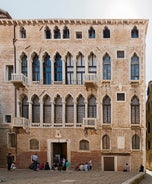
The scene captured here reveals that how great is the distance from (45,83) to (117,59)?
646 cm

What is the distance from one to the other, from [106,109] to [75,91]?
3014 mm

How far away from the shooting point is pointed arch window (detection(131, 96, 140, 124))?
32031mm

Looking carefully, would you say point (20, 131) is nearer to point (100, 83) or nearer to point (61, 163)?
point (61, 163)

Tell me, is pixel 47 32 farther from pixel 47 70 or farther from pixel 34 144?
pixel 34 144

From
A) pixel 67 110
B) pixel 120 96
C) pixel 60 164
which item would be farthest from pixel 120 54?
pixel 60 164

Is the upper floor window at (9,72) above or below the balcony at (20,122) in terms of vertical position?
above

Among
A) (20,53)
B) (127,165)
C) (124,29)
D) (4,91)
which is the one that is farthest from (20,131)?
(124,29)

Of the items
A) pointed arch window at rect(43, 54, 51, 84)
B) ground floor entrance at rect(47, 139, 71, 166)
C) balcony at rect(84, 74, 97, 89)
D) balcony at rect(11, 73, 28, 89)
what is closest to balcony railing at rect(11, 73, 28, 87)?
balcony at rect(11, 73, 28, 89)

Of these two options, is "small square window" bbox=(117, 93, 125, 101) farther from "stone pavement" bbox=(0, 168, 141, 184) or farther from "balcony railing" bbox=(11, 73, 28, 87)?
"stone pavement" bbox=(0, 168, 141, 184)

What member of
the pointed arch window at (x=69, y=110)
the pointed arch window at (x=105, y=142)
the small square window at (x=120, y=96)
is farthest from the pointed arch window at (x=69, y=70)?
the pointed arch window at (x=105, y=142)

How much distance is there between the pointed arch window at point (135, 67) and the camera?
32.4 m

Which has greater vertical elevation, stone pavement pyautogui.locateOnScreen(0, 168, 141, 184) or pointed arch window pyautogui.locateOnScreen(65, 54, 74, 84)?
pointed arch window pyautogui.locateOnScreen(65, 54, 74, 84)

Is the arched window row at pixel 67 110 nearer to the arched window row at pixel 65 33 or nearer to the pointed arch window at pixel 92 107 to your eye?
the pointed arch window at pixel 92 107

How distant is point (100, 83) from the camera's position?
32219 millimetres
